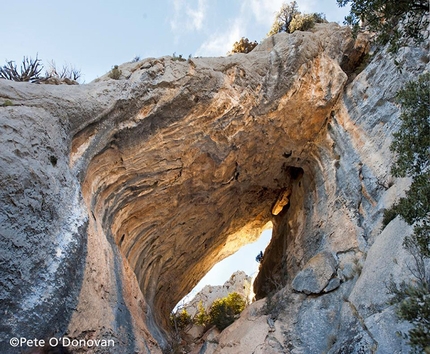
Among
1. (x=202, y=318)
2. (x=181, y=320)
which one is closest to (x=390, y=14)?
(x=202, y=318)

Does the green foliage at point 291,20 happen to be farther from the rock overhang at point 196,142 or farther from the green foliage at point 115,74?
the green foliage at point 115,74

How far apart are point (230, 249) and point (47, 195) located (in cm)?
1477

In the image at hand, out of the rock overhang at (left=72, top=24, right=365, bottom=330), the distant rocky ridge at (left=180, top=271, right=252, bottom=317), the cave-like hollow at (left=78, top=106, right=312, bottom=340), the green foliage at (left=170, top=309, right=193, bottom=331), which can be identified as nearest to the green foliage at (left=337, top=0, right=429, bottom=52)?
the rock overhang at (left=72, top=24, right=365, bottom=330)

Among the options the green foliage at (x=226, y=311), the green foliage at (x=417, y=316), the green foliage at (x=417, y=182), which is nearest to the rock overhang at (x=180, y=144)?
the green foliage at (x=226, y=311)

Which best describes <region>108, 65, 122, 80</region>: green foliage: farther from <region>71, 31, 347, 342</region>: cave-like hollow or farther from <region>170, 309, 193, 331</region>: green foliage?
<region>170, 309, 193, 331</region>: green foliage

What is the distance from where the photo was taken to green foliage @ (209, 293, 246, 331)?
51.8 feet

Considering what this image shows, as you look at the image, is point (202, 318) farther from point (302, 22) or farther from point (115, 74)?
point (302, 22)

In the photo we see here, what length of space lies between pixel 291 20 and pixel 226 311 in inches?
601

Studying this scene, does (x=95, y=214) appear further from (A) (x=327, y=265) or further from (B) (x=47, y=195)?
(A) (x=327, y=265)

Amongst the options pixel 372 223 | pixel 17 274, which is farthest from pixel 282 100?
pixel 17 274

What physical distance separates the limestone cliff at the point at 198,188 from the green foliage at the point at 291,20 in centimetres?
133

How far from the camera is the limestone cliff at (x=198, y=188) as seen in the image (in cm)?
827

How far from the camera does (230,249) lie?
22.1m

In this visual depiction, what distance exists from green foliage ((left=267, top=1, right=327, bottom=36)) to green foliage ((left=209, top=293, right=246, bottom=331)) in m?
14.0
